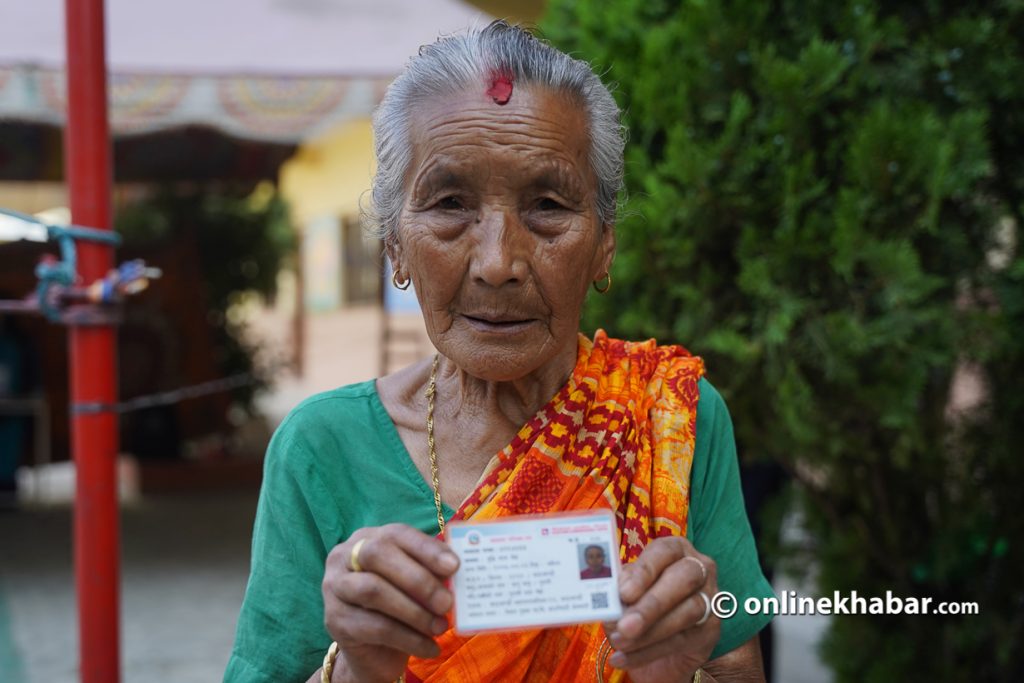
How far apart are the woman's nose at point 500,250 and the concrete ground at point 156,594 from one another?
3102 millimetres

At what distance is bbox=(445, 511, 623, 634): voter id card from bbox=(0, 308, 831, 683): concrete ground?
3176 millimetres

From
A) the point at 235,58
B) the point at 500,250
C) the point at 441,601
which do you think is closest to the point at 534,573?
the point at 441,601

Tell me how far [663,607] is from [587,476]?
1.31ft

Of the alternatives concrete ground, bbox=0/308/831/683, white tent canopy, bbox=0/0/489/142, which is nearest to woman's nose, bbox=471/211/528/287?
concrete ground, bbox=0/308/831/683

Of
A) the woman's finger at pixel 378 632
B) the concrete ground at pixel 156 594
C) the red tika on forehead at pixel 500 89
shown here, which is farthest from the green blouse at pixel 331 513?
the concrete ground at pixel 156 594

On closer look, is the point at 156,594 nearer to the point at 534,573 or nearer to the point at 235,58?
the point at 235,58

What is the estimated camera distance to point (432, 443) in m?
1.79

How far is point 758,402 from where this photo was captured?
2918mm

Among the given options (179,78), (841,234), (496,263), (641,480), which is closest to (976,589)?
(841,234)

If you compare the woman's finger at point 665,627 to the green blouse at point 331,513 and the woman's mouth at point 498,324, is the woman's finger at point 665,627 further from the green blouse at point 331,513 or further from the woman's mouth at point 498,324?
the woman's mouth at point 498,324

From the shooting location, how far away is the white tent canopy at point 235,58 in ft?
17.5

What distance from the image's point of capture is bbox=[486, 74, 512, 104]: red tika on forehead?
160 cm

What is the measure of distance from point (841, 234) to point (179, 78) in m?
4.23

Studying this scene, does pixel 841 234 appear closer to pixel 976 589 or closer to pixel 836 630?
pixel 976 589
